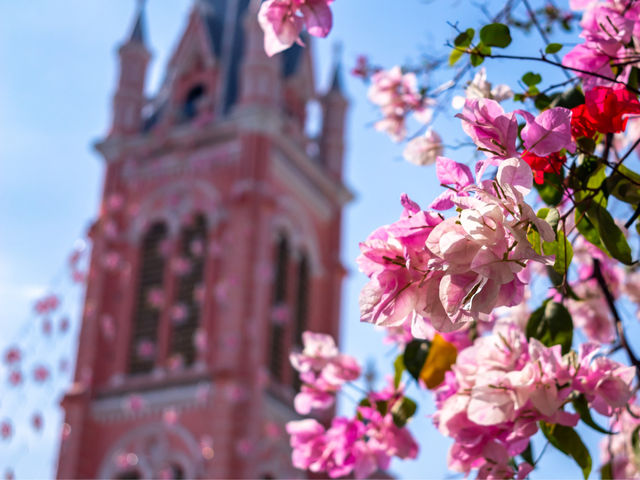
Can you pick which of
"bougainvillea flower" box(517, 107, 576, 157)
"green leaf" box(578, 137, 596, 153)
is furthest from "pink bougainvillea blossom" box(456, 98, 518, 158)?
"green leaf" box(578, 137, 596, 153)

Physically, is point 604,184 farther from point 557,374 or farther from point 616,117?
point 557,374

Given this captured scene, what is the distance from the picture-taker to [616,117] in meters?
1.39

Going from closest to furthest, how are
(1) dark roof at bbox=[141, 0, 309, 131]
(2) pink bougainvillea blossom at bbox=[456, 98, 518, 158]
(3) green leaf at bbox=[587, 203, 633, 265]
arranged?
1. (2) pink bougainvillea blossom at bbox=[456, 98, 518, 158]
2. (3) green leaf at bbox=[587, 203, 633, 265]
3. (1) dark roof at bbox=[141, 0, 309, 131]

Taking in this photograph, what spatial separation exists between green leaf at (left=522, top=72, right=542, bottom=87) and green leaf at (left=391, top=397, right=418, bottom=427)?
555 millimetres

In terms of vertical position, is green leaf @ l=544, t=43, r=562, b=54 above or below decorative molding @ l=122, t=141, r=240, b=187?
below

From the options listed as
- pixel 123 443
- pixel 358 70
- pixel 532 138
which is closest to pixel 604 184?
pixel 532 138

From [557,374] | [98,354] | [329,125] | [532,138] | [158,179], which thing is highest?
[329,125]

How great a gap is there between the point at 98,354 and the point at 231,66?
574 cm

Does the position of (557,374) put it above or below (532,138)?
below

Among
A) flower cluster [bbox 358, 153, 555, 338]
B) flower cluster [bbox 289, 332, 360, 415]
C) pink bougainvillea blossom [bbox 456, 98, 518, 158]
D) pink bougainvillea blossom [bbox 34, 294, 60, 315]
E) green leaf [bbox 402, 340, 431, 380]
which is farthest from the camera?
pink bougainvillea blossom [bbox 34, 294, 60, 315]

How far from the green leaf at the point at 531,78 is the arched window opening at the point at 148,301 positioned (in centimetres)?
1579

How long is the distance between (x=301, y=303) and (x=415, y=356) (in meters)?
16.8

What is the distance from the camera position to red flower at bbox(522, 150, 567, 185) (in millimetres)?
1323

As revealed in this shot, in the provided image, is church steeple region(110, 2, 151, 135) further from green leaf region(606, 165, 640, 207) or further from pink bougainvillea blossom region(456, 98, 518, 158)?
pink bougainvillea blossom region(456, 98, 518, 158)
